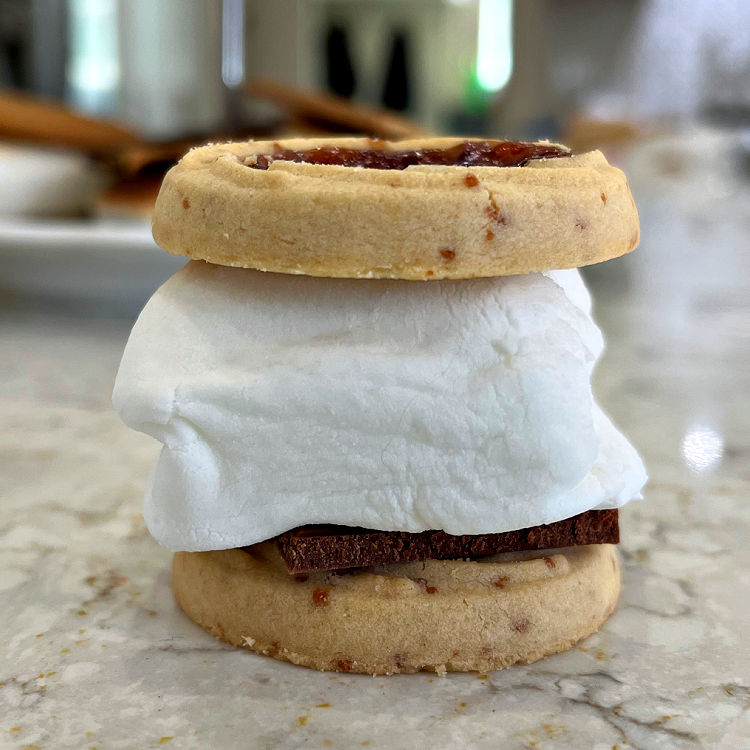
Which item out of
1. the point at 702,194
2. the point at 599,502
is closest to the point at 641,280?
the point at 702,194

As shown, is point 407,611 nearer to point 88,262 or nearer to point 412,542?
point 412,542

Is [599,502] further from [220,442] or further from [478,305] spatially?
[220,442]

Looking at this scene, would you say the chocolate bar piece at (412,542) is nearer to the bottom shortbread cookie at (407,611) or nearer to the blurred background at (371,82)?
the bottom shortbread cookie at (407,611)

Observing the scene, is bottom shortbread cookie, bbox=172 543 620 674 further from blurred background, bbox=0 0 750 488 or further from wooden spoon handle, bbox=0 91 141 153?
wooden spoon handle, bbox=0 91 141 153

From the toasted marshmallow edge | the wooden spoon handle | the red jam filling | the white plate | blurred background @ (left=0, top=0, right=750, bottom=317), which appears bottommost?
the toasted marshmallow edge

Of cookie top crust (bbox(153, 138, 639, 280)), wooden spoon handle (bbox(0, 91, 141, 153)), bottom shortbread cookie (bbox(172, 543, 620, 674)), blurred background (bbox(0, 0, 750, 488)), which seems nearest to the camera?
cookie top crust (bbox(153, 138, 639, 280))

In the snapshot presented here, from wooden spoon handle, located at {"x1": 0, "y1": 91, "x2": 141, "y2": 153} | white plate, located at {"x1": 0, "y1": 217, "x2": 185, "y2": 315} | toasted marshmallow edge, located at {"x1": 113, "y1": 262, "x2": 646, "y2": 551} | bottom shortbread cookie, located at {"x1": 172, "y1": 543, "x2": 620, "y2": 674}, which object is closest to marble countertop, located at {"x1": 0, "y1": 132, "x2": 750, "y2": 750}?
bottom shortbread cookie, located at {"x1": 172, "y1": 543, "x2": 620, "y2": 674}
